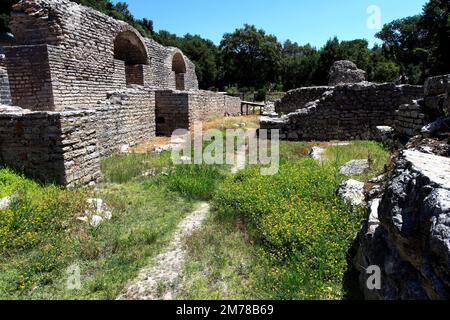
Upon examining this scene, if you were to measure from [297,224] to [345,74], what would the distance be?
1923cm

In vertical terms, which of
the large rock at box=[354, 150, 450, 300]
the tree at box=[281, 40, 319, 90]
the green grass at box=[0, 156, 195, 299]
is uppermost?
the tree at box=[281, 40, 319, 90]

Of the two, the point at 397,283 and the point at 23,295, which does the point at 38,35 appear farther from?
the point at 397,283

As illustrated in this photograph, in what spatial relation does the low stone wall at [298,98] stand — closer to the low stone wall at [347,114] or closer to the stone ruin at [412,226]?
the low stone wall at [347,114]

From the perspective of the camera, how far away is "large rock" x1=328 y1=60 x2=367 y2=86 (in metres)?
Result: 20.6

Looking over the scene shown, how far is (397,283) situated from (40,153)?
5.86 metres

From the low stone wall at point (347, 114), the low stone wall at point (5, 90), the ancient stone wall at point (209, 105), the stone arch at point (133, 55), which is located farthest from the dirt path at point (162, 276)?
the stone arch at point (133, 55)

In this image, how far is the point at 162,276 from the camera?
3.39 meters

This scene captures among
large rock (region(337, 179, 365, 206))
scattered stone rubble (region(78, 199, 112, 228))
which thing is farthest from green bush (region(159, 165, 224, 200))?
large rock (region(337, 179, 365, 206))

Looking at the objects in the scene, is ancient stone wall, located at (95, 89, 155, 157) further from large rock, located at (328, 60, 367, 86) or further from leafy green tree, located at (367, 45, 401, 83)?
leafy green tree, located at (367, 45, 401, 83)

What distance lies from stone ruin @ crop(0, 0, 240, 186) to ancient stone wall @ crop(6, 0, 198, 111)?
0.03m

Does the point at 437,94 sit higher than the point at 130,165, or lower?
higher

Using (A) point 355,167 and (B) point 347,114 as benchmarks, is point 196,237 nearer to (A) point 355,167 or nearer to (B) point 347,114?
(A) point 355,167

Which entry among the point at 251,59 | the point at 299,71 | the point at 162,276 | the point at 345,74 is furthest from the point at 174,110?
the point at 251,59
